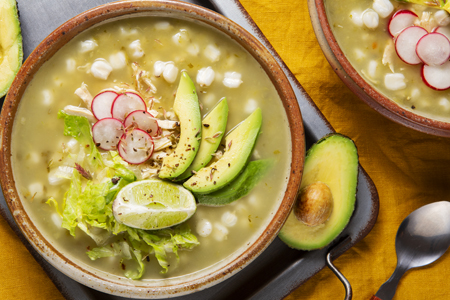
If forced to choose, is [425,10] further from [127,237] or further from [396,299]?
[127,237]

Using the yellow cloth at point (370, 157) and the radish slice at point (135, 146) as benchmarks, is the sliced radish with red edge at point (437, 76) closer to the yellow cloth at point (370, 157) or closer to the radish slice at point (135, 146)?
the yellow cloth at point (370, 157)

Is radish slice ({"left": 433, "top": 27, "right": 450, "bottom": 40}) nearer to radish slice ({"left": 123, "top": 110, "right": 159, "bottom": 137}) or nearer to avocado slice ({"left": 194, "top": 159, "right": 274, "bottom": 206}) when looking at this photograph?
avocado slice ({"left": 194, "top": 159, "right": 274, "bottom": 206})

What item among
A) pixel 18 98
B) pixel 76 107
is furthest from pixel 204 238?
pixel 18 98

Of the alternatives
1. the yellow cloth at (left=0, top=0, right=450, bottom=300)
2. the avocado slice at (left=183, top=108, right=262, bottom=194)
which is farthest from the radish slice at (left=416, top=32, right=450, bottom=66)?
the avocado slice at (left=183, top=108, right=262, bottom=194)

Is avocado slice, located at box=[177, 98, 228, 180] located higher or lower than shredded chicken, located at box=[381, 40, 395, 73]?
higher

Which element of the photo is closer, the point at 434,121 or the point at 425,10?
the point at 434,121

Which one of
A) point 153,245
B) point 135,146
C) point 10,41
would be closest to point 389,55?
point 135,146

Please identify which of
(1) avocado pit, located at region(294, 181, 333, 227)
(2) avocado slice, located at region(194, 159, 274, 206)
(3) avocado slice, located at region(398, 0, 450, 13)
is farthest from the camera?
(3) avocado slice, located at region(398, 0, 450, 13)
